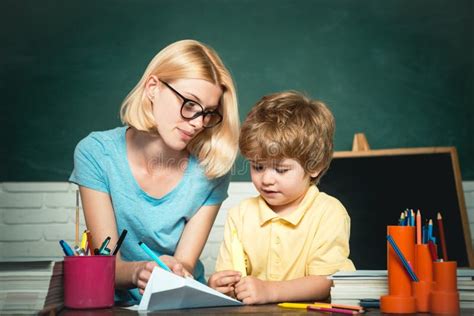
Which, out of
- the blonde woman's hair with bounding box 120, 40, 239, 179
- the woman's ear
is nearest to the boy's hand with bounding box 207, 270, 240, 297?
the blonde woman's hair with bounding box 120, 40, 239, 179

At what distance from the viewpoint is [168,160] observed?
188cm

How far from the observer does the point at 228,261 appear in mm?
1595

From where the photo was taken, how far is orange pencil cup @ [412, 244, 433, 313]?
112 centimetres

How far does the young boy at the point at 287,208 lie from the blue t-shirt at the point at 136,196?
0.16 metres

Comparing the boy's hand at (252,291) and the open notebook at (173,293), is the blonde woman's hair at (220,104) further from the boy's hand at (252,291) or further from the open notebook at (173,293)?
the open notebook at (173,293)

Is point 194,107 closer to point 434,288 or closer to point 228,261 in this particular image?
point 228,261

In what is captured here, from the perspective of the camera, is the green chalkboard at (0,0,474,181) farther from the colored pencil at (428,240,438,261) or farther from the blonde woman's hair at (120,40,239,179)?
the colored pencil at (428,240,438,261)

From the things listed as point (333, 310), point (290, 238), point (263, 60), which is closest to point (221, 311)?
point (333, 310)

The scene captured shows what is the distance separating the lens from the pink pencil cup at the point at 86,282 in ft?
3.83

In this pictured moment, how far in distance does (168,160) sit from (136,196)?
148 millimetres

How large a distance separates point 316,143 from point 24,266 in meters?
0.81

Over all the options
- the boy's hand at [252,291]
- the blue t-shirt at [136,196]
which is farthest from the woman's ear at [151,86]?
the boy's hand at [252,291]

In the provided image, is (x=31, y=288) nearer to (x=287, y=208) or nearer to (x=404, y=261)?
(x=404, y=261)

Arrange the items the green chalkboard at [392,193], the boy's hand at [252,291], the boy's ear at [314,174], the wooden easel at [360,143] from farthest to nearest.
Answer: the wooden easel at [360,143]
the green chalkboard at [392,193]
the boy's ear at [314,174]
the boy's hand at [252,291]
